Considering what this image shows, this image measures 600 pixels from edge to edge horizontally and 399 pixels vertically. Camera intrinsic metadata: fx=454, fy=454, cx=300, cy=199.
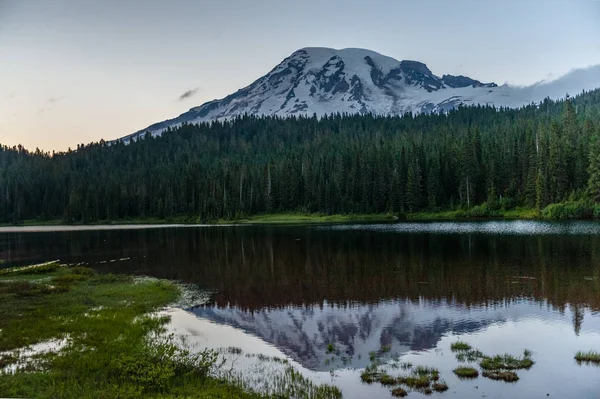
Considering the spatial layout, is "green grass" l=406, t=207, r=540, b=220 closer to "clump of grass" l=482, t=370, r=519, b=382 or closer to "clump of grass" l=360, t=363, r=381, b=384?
"clump of grass" l=482, t=370, r=519, b=382

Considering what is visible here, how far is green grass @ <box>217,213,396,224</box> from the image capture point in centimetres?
15100

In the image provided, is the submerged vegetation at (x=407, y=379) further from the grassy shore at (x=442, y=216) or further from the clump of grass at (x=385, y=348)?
the grassy shore at (x=442, y=216)

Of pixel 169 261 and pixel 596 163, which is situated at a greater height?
pixel 596 163

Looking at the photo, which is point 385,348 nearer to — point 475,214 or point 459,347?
point 459,347

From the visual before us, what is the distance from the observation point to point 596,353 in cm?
2080

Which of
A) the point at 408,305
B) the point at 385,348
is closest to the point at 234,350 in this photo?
the point at 385,348

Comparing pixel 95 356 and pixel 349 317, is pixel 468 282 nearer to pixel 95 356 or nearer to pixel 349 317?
pixel 349 317

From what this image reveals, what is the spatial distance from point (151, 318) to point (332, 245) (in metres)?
43.2

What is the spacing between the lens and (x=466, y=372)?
1909 cm

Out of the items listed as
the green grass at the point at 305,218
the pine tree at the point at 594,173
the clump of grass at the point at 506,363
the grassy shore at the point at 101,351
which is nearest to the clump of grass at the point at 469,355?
the clump of grass at the point at 506,363

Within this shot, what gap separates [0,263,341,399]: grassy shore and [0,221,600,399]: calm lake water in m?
3.43

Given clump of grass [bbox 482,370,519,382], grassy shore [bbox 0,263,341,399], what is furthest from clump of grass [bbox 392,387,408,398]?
clump of grass [bbox 482,370,519,382]

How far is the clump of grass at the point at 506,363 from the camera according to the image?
64.5ft

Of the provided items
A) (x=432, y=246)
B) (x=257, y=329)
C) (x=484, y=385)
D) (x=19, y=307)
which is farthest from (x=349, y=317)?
(x=432, y=246)
